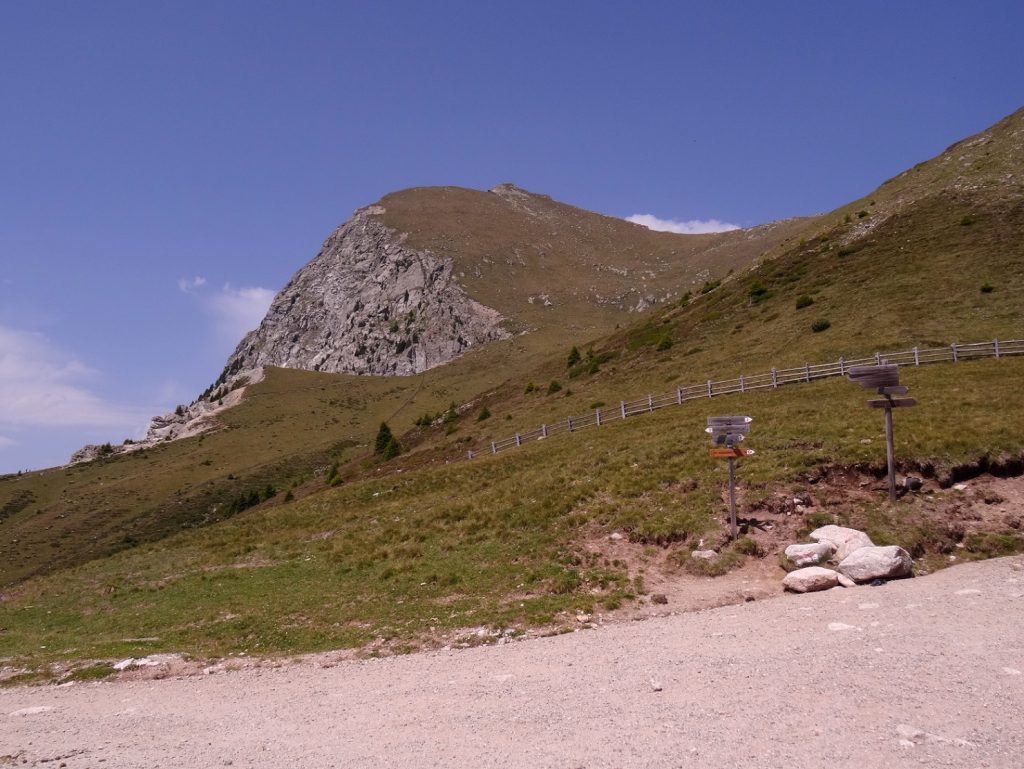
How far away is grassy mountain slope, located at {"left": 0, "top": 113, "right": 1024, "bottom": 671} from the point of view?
17.2 m

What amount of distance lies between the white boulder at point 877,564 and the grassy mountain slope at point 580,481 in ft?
6.08

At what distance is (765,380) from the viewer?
38.3 m

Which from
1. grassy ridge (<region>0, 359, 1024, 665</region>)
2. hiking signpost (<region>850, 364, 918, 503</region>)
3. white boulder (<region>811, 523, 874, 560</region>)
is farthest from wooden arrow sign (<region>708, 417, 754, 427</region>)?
white boulder (<region>811, 523, 874, 560</region>)

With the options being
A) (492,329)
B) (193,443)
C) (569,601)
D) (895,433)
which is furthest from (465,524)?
(492,329)

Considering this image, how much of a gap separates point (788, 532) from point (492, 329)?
468 ft

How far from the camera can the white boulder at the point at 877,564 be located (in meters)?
13.8

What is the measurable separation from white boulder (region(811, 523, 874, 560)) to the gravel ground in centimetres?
154

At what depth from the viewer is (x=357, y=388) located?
138 m

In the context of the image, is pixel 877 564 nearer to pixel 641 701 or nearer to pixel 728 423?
pixel 728 423

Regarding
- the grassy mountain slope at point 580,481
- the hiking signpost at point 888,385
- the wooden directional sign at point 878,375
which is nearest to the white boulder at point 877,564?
the grassy mountain slope at point 580,481

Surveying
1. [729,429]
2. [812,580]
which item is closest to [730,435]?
[729,429]

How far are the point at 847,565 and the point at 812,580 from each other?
90cm

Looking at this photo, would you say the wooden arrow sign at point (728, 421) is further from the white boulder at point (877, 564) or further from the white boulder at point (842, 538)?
the white boulder at point (877, 564)

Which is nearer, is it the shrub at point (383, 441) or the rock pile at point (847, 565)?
the rock pile at point (847, 565)
